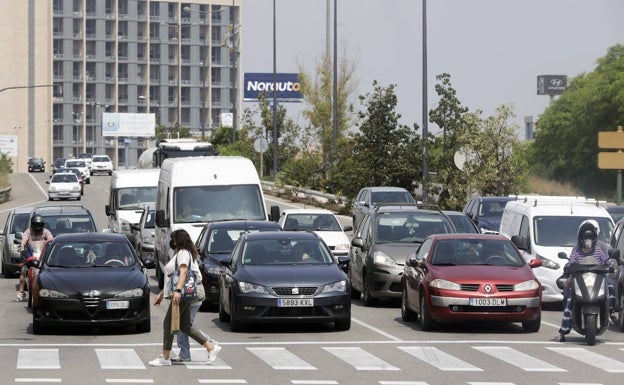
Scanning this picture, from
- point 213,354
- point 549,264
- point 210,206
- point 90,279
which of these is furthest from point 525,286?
point 210,206

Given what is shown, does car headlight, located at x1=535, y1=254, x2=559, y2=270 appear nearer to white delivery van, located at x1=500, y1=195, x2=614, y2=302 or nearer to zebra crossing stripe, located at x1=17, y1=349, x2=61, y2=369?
white delivery van, located at x1=500, y1=195, x2=614, y2=302

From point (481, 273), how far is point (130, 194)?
22.5m

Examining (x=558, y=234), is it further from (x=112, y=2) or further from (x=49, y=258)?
(x=112, y=2)

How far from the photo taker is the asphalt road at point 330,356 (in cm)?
1494

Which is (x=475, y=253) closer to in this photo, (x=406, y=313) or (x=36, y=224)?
(x=406, y=313)

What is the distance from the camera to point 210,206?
2888 cm

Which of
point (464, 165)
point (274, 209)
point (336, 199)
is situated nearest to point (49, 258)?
point (274, 209)

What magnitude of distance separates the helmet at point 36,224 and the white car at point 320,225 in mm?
9629

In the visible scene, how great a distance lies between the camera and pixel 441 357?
17.0 metres

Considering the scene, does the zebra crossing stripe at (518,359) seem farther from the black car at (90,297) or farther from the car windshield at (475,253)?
the black car at (90,297)

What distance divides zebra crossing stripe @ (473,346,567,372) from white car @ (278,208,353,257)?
53.0 feet

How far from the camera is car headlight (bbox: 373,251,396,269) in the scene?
24.5 m

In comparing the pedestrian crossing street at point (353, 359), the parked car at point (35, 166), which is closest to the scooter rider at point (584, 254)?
the pedestrian crossing street at point (353, 359)

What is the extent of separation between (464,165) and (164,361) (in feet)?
105
